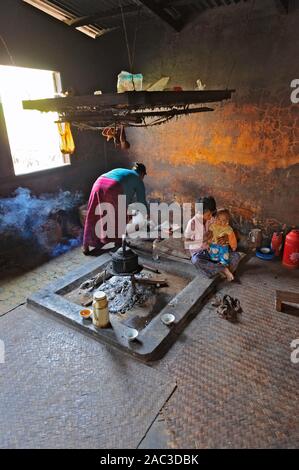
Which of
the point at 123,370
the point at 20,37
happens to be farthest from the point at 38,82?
the point at 123,370

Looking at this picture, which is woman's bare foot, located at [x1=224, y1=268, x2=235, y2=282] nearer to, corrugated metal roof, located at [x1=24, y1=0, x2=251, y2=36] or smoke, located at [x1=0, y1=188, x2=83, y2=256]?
smoke, located at [x1=0, y1=188, x2=83, y2=256]

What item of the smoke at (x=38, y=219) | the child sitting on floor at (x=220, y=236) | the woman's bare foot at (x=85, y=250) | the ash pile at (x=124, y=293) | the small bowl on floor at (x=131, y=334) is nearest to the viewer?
the small bowl on floor at (x=131, y=334)

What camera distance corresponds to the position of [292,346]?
3.40 m

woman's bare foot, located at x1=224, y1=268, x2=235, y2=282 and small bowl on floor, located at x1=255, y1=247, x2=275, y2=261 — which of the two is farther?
small bowl on floor, located at x1=255, y1=247, x2=275, y2=261

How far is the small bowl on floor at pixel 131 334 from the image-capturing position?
11.1 ft

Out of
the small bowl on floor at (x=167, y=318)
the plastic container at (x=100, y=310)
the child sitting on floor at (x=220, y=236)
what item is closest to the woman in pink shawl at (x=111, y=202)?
the child sitting on floor at (x=220, y=236)

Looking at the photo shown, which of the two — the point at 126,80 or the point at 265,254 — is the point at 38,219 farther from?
the point at 265,254

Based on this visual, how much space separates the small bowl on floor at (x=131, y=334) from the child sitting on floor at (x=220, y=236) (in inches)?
80.4

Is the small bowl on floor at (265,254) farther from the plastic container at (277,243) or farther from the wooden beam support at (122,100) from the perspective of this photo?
the wooden beam support at (122,100)

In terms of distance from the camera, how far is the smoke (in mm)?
5449

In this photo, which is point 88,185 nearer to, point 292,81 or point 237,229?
point 237,229

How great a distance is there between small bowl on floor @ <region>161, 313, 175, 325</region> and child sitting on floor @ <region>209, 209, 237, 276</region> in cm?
159

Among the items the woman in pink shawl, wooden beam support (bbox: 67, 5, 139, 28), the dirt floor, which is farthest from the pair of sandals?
wooden beam support (bbox: 67, 5, 139, 28)
